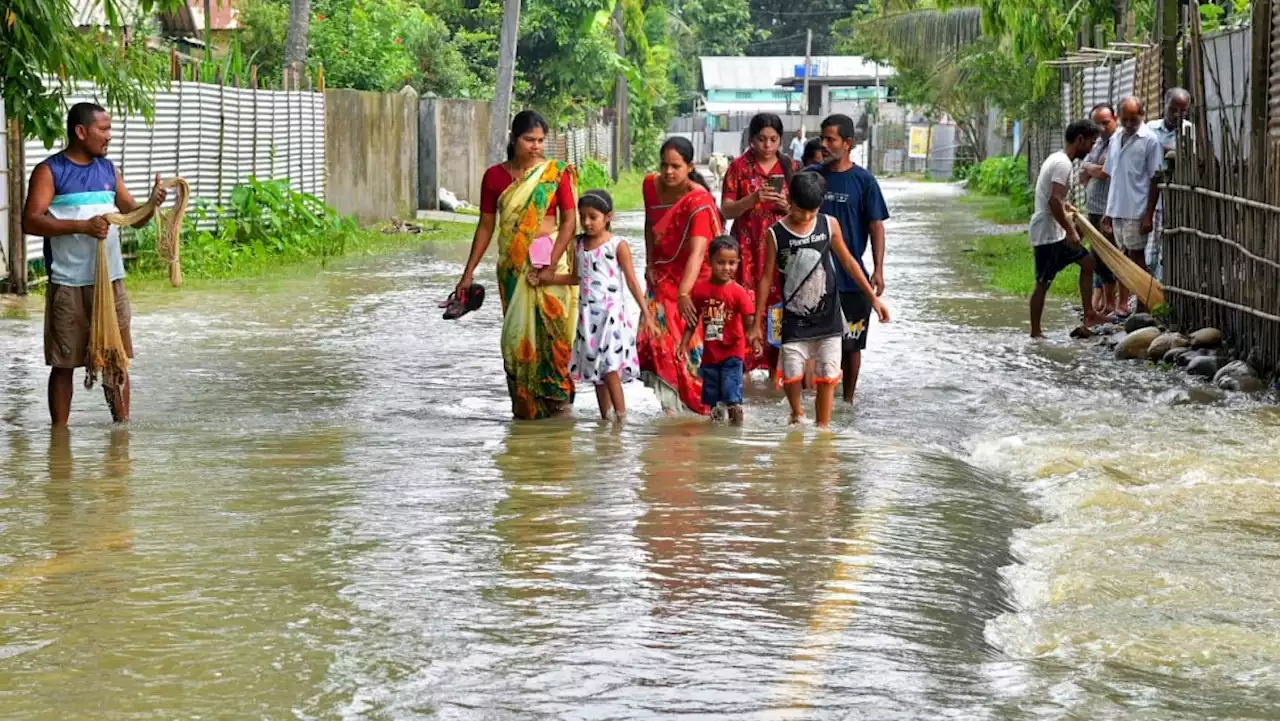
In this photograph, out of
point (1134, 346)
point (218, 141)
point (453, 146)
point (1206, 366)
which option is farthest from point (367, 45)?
point (1206, 366)

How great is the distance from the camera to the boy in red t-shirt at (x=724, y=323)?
339 inches

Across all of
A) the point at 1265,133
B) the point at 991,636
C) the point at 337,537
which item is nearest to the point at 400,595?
the point at 337,537

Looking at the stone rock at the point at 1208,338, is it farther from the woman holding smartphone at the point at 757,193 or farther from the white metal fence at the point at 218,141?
the white metal fence at the point at 218,141

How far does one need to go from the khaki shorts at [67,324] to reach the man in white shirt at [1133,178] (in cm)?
727

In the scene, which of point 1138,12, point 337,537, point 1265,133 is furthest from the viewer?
point 1138,12

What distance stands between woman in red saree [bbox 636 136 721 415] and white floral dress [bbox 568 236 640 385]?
240 millimetres

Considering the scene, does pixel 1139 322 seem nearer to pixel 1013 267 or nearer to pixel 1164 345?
pixel 1164 345

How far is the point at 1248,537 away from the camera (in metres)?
6.39

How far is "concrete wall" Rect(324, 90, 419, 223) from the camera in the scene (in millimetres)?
24562

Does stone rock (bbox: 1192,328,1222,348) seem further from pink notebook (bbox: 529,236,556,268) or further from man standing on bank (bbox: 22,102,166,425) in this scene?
man standing on bank (bbox: 22,102,166,425)

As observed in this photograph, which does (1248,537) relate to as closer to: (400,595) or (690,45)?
(400,595)

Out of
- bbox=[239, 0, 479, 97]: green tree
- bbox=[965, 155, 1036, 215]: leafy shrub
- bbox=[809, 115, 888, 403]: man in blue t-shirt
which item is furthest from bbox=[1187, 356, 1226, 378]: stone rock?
bbox=[965, 155, 1036, 215]: leafy shrub

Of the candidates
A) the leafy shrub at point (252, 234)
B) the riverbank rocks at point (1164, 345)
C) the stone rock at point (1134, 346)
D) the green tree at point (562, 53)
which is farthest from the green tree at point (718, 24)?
the riverbank rocks at point (1164, 345)

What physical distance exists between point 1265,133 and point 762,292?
4044mm
